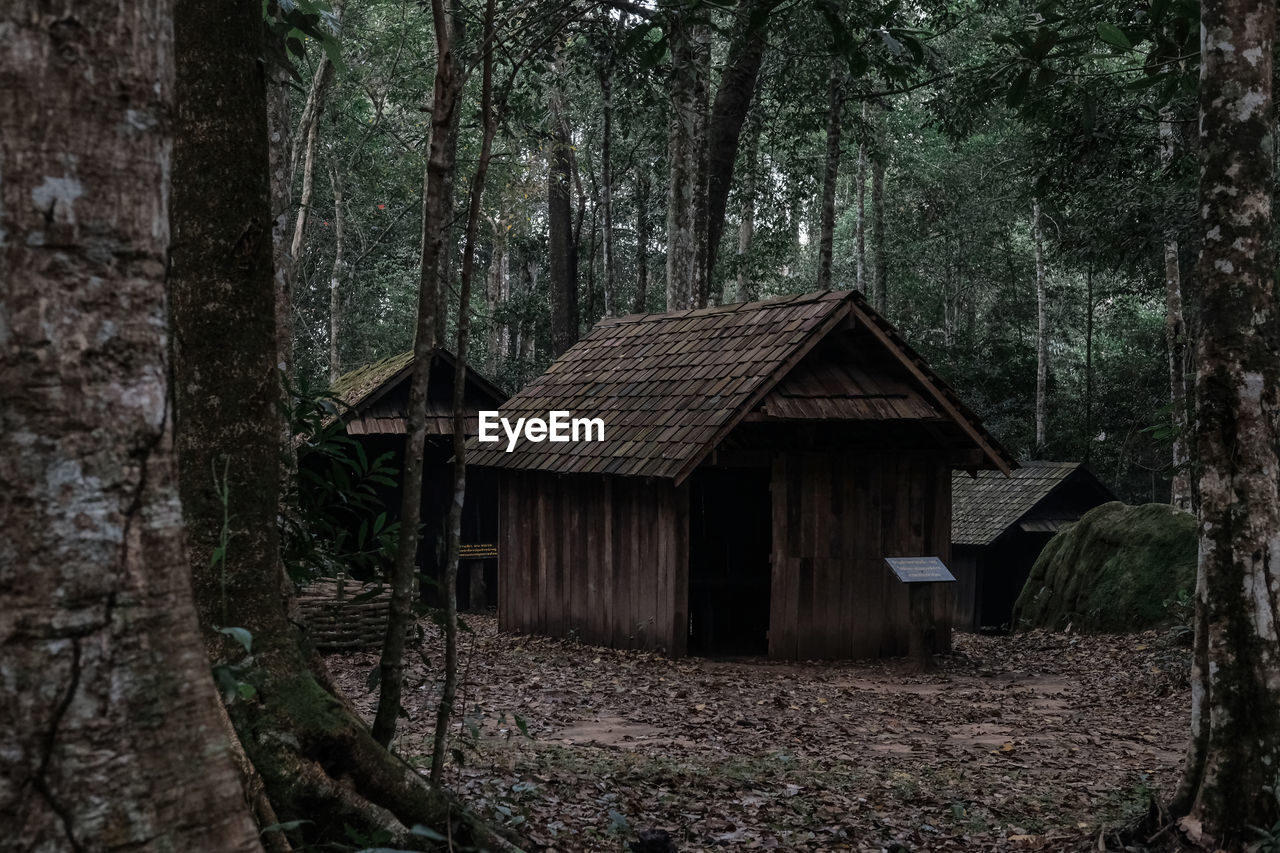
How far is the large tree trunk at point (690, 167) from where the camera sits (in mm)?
19125

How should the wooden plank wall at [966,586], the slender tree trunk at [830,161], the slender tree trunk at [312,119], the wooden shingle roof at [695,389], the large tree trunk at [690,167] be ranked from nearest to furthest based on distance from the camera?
the wooden shingle roof at [695,389]
the large tree trunk at [690,167]
the slender tree trunk at [312,119]
the slender tree trunk at [830,161]
the wooden plank wall at [966,586]

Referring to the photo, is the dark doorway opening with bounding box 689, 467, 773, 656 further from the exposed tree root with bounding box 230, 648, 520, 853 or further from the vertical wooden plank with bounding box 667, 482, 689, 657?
the exposed tree root with bounding box 230, 648, 520, 853

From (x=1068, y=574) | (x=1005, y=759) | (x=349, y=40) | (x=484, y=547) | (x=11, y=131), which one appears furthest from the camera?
(x=349, y=40)

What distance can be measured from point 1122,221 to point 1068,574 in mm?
5580

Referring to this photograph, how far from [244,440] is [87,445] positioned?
2335 millimetres

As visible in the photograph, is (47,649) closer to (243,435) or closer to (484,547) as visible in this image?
(243,435)

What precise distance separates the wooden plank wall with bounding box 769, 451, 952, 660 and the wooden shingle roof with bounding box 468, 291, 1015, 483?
2.98 feet

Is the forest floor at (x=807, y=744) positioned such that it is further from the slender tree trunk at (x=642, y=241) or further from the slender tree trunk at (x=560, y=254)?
the slender tree trunk at (x=560, y=254)

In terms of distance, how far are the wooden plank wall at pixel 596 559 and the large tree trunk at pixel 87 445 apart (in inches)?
483

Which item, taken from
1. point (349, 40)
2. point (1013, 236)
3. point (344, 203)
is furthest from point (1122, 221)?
point (1013, 236)

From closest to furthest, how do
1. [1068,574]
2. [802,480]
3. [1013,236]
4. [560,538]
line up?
[802,480]
[560,538]
[1068,574]
[1013,236]

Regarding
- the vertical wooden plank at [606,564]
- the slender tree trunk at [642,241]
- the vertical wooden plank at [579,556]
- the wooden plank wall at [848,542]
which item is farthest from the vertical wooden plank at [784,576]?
the slender tree trunk at [642,241]

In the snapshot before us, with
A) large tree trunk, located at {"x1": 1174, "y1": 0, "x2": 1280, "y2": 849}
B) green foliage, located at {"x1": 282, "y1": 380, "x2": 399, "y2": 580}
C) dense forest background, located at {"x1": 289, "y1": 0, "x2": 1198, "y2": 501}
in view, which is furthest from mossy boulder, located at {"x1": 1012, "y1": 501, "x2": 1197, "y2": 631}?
green foliage, located at {"x1": 282, "y1": 380, "x2": 399, "y2": 580}

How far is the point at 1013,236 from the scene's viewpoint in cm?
4241
